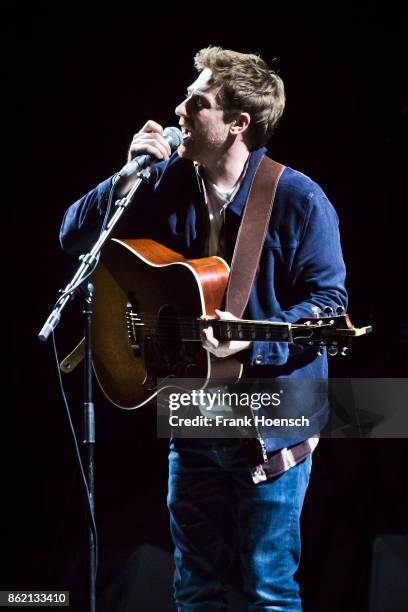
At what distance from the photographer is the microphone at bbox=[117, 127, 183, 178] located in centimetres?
199

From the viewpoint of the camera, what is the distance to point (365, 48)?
298 cm

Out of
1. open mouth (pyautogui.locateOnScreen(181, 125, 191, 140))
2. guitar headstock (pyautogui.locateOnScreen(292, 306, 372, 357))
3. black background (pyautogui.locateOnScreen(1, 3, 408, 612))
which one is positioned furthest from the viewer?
black background (pyautogui.locateOnScreen(1, 3, 408, 612))

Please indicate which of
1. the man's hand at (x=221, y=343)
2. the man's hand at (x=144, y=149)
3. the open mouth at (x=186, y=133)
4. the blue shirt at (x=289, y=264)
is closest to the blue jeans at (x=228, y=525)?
the blue shirt at (x=289, y=264)

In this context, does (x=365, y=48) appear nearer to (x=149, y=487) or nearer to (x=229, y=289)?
(x=229, y=289)

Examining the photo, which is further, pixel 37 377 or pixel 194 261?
pixel 37 377

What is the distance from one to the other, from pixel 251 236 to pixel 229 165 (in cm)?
27

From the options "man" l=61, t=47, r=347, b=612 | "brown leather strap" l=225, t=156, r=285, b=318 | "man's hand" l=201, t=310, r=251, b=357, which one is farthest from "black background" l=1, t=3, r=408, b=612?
"man's hand" l=201, t=310, r=251, b=357

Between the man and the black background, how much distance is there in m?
0.78

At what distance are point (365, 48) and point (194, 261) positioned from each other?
145 cm

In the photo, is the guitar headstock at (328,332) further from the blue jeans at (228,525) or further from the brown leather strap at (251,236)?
the blue jeans at (228,525)

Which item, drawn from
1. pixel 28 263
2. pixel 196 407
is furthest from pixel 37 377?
pixel 196 407

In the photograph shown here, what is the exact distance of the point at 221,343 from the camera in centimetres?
193

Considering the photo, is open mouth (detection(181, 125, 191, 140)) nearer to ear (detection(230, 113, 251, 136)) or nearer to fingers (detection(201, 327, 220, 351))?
ear (detection(230, 113, 251, 136))

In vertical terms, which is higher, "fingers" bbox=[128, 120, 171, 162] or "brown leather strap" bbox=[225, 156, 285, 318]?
"fingers" bbox=[128, 120, 171, 162]
